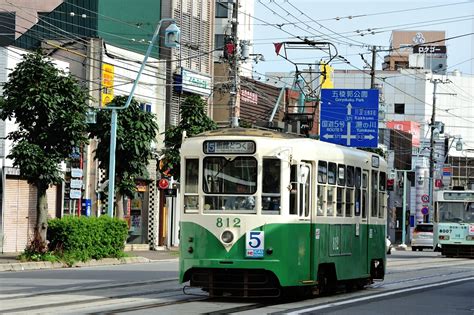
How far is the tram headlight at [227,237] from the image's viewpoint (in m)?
18.6

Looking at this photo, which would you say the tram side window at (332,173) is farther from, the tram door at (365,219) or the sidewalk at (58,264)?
the sidewalk at (58,264)

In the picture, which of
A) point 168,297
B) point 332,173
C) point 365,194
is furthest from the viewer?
point 365,194

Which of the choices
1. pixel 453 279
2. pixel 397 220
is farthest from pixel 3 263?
pixel 397 220

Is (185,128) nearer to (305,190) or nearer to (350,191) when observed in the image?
(350,191)

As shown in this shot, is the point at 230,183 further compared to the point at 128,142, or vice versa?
the point at 128,142

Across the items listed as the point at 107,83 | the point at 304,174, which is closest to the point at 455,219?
the point at 107,83

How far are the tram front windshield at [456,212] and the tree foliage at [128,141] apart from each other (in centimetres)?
1483

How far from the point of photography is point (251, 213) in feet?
61.2

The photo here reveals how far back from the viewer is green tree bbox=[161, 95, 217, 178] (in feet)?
144

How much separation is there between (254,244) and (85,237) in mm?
16102

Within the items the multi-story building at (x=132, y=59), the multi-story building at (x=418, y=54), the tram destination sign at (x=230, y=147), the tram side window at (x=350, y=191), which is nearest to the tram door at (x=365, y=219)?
the tram side window at (x=350, y=191)

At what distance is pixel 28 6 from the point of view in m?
52.9

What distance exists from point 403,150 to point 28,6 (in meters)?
46.4

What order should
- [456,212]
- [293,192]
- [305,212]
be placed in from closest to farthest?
[293,192], [305,212], [456,212]
